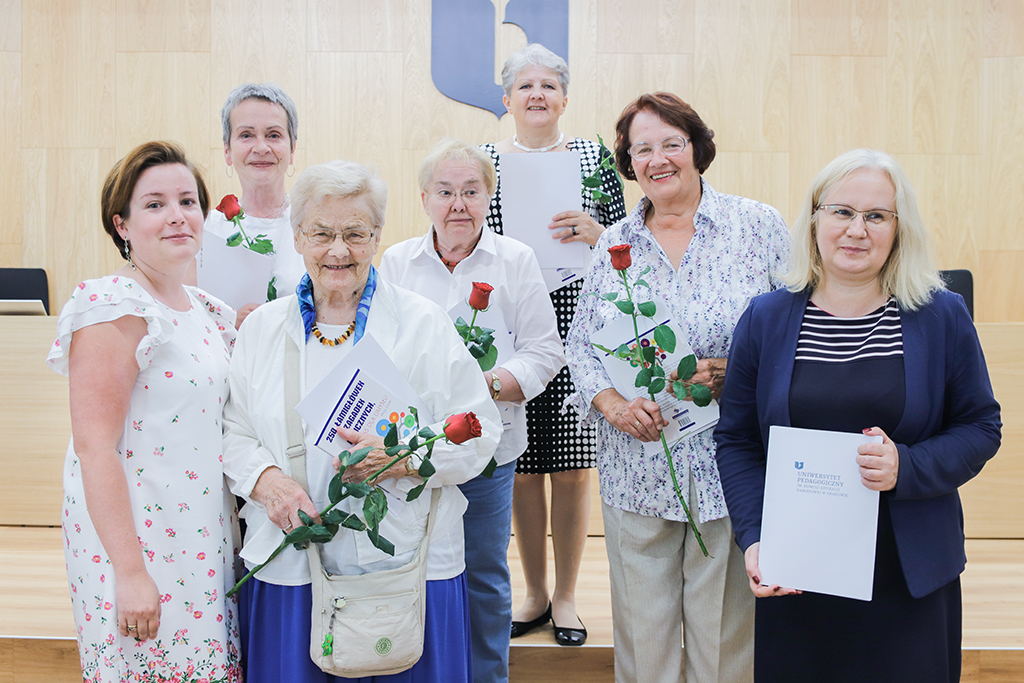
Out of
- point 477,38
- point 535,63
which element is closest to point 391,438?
point 535,63

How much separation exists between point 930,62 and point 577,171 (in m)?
3.82

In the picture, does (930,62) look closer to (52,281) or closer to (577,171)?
(577,171)

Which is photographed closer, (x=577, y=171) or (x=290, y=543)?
(x=290, y=543)

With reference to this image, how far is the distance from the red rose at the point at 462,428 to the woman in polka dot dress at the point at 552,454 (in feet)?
3.80

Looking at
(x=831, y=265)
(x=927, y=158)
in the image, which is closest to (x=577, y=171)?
(x=831, y=265)

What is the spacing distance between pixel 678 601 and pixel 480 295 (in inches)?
36.1

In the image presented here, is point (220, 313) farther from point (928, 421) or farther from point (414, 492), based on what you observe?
point (928, 421)

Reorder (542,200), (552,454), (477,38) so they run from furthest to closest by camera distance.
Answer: (477,38) → (552,454) → (542,200)

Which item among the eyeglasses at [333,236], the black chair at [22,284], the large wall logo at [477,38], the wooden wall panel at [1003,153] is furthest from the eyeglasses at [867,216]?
the black chair at [22,284]

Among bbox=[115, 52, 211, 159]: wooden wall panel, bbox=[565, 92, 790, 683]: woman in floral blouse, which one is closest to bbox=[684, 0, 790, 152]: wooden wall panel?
bbox=[115, 52, 211, 159]: wooden wall panel

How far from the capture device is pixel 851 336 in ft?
5.32

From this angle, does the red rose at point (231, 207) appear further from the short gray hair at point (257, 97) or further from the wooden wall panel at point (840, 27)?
the wooden wall panel at point (840, 27)

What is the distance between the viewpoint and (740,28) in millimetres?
5145

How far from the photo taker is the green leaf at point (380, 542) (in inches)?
60.1
